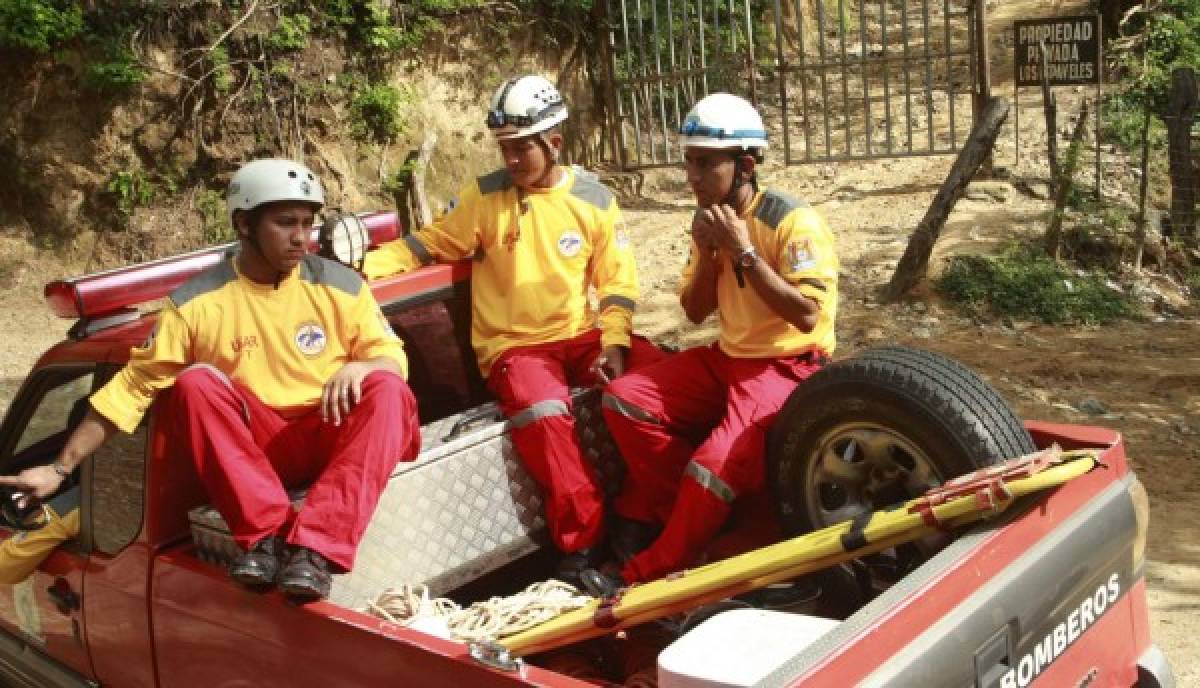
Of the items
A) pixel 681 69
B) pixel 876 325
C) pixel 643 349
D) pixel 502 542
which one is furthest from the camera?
pixel 681 69

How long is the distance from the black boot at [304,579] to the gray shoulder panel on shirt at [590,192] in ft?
7.02

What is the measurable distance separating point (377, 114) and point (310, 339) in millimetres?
8352

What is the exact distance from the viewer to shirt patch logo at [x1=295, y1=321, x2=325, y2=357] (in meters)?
3.92

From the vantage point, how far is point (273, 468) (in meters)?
3.77

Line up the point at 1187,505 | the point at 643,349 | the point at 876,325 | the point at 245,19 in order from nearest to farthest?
the point at 643,349 < the point at 1187,505 < the point at 876,325 < the point at 245,19

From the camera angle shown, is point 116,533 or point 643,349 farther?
point 643,349

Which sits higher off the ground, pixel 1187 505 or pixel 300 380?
pixel 300 380

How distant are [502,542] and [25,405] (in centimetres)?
167

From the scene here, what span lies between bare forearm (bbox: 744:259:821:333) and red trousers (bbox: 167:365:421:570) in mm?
1135

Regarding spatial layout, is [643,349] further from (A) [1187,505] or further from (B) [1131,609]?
(A) [1187,505]

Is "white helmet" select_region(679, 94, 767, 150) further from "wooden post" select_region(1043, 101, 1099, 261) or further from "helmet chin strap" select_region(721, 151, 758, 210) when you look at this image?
"wooden post" select_region(1043, 101, 1099, 261)

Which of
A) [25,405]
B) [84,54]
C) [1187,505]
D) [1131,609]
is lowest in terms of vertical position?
[1187,505]

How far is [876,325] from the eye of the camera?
908 centimetres

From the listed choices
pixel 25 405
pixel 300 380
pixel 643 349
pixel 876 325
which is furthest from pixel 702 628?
pixel 876 325
